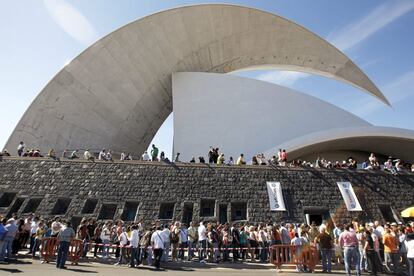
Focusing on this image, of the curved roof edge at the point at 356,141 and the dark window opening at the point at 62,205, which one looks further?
the curved roof edge at the point at 356,141

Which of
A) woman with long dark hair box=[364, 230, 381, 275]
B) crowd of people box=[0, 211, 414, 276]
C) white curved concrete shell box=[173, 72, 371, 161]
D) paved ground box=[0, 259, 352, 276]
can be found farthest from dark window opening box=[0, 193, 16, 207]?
woman with long dark hair box=[364, 230, 381, 275]

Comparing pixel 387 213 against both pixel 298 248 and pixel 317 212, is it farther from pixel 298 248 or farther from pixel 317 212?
pixel 298 248

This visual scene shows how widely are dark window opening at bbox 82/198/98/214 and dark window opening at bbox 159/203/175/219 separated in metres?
2.46

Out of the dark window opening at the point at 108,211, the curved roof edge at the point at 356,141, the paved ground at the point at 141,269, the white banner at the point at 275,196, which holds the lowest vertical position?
the paved ground at the point at 141,269

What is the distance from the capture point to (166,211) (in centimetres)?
1138

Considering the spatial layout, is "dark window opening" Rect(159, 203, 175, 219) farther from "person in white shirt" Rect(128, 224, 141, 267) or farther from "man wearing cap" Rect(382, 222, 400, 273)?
"man wearing cap" Rect(382, 222, 400, 273)

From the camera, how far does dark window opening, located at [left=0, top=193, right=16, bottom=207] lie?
462 inches

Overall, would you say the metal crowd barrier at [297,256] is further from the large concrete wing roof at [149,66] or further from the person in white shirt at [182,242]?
the large concrete wing roof at [149,66]

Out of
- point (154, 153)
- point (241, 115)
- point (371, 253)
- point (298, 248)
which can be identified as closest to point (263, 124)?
point (241, 115)

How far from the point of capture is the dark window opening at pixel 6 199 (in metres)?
11.7

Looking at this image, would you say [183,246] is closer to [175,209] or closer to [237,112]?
[175,209]

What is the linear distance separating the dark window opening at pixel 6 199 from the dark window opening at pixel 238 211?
8378mm

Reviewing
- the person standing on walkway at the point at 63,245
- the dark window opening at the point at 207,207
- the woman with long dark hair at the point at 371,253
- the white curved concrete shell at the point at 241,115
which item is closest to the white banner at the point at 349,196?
the woman with long dark hair at the point at 371,253

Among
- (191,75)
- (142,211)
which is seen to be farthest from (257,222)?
(191,75)
